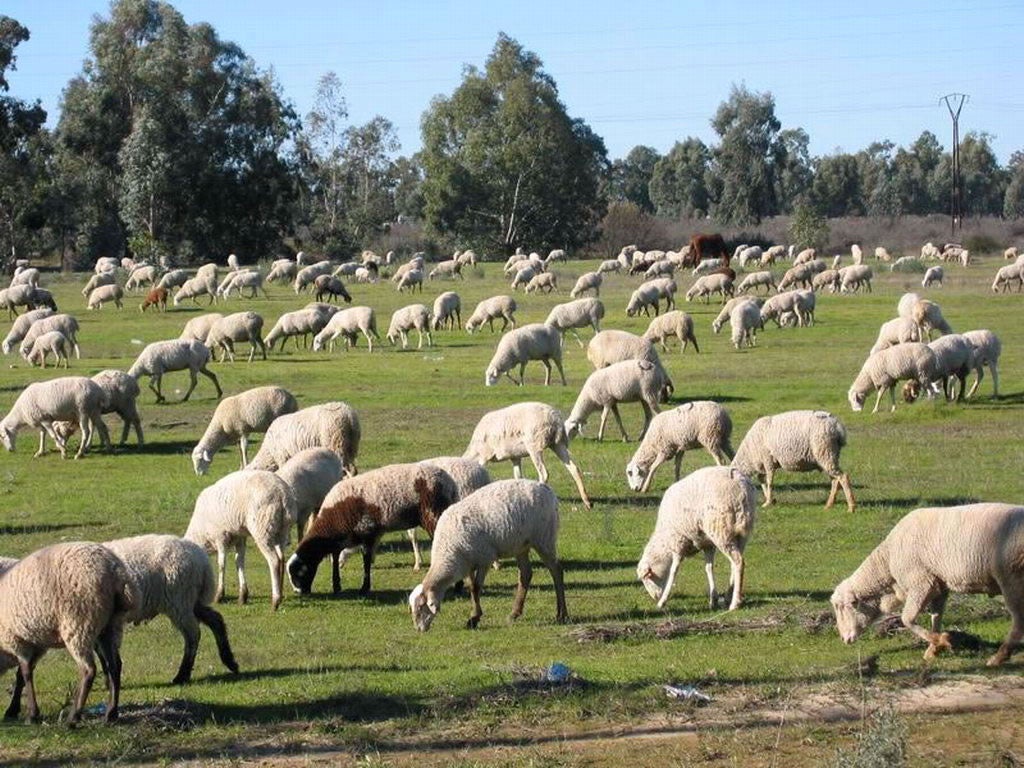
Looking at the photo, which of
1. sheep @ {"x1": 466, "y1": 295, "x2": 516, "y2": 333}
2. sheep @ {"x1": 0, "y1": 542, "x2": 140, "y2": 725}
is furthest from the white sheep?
sheep @ {"x1": 0, "y1": 542, "x2": 140, "y2": 725}

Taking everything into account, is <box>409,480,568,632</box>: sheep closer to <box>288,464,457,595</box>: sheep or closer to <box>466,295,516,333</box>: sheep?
<box>288,464,457,595</box>: sheep

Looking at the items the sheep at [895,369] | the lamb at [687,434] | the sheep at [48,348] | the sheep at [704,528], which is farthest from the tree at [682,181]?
the sheep at [704,528]

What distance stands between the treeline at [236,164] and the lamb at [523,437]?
55.9 meters

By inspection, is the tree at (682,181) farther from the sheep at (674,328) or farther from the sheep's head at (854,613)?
the sheep's head at (854,613)

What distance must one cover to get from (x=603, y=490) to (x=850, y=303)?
3345 cm

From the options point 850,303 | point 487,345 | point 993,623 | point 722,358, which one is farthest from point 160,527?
point 850,303

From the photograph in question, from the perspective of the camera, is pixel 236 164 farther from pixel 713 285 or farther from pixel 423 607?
pixel 423 607

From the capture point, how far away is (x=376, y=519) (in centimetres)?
1498

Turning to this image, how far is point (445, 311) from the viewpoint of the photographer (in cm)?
4869

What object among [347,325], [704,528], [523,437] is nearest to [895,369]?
[523,437]

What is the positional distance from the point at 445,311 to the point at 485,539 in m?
35.6

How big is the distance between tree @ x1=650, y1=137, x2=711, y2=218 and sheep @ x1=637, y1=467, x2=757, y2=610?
126m

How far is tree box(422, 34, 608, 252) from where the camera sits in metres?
86.2

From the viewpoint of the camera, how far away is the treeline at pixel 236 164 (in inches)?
2948
